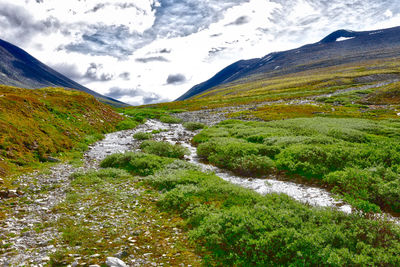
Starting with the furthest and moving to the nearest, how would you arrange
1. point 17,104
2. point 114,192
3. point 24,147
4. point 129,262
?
point 17,104
point 24,147
point 114,192
point 129,262

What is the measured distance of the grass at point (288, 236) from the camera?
5.94m

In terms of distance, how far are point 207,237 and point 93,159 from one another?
15.4m

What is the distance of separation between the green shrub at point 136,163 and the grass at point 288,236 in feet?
22.2

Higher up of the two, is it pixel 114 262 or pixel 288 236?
pixel 114 262

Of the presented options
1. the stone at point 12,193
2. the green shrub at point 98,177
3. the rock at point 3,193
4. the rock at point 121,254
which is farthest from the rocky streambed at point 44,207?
the rock at point 3,193

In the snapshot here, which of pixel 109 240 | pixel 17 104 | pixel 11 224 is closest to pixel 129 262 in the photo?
pixel 109 240

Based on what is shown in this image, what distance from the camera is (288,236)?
671 cm

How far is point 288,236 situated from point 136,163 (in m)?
12.4

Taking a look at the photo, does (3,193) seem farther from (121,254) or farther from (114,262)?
(114,262)

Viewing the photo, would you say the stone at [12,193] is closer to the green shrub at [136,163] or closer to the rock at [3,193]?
the rock at [3,193]

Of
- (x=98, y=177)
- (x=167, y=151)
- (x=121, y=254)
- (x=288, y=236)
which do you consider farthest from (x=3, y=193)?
(x=167, y=151)

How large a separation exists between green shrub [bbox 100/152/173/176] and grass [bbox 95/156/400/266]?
6.78m

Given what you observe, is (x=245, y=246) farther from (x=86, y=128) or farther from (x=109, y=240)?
(x=86, y=128)

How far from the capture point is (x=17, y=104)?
2334 centimetres
